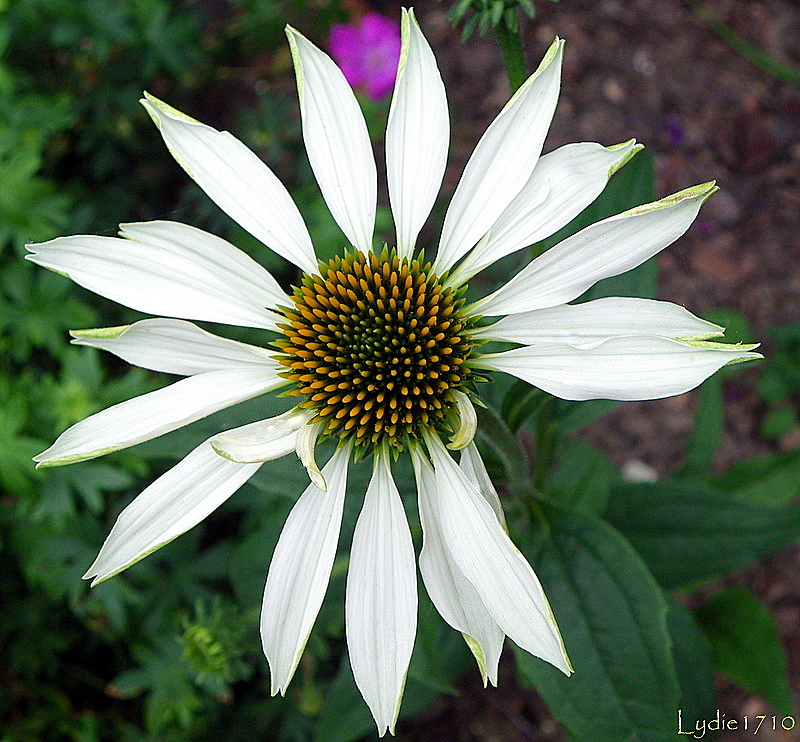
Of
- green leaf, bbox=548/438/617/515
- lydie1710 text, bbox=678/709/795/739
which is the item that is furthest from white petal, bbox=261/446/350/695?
lydie1710 text, bbox=678/709/795/739

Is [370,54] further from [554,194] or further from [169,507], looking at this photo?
[169,507]

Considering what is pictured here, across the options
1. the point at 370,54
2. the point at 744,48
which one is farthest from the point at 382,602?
the point at 744,48

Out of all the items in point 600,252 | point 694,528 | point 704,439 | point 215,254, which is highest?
point 215,254

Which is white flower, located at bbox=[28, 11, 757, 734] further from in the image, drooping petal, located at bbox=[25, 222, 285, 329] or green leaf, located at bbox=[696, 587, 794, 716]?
green leaf, located at bbox=[696, 587, 794, 716]

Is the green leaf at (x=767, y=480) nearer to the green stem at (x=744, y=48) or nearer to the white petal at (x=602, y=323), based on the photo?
the white petal at (x=602, y=323)

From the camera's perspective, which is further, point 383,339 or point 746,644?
point 746,644

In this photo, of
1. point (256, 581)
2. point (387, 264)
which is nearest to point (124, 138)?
point (256, 581)

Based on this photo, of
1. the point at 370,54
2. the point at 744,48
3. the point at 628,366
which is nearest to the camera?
the point at 628,366
